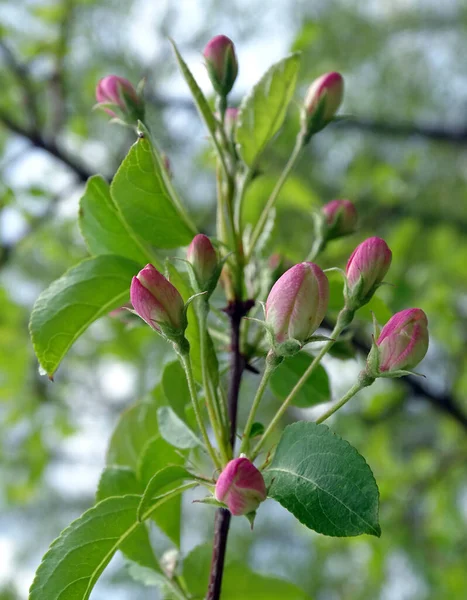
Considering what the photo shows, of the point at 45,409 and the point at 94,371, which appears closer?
the point at 45,409

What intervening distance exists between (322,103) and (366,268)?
0.62 ft

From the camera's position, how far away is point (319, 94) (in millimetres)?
512

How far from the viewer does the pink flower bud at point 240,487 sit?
1.05ft

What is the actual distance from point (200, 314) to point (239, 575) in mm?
301

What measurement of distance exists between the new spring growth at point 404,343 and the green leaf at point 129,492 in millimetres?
218

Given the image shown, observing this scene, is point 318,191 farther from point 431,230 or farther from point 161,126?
point 161,126

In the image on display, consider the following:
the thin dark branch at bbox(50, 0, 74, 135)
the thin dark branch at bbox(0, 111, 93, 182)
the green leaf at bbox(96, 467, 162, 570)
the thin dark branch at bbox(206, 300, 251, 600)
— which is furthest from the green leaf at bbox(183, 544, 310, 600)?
the thin dark branch at bbox(50, 0, 74, 135)

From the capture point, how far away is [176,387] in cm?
46

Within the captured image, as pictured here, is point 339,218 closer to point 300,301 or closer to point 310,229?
point 300,301

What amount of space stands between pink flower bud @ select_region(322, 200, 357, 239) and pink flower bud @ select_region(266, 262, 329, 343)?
19 cm

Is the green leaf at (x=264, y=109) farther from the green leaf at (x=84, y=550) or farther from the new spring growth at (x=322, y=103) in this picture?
the green leaf at (x=84, y=550)

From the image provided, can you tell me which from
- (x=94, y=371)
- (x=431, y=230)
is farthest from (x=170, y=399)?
(x=94, y=371)

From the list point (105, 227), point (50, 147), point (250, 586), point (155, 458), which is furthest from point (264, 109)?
point (50, 147)

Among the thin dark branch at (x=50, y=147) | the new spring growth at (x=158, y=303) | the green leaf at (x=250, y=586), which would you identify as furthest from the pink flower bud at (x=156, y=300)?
the thin dark branch at (x=50, y=147)
